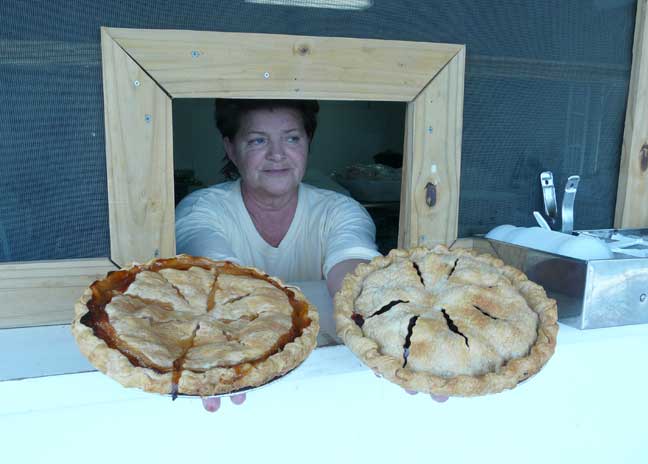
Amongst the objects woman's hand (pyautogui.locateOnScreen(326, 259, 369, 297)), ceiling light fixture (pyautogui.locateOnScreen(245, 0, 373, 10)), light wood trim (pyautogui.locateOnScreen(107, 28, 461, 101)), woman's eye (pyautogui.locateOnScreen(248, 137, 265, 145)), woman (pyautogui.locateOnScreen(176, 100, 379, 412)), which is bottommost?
woman's hand (pyautogui.locateOnScreen(326, 259, 369, 297))

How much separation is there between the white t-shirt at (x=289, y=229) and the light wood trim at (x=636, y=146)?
0.77 m

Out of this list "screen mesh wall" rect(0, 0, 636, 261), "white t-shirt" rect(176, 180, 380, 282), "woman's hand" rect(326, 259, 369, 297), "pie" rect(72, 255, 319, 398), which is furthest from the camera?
"white t-shirt" rect(176, 180, 380, 282)

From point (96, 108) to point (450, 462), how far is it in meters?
1.14

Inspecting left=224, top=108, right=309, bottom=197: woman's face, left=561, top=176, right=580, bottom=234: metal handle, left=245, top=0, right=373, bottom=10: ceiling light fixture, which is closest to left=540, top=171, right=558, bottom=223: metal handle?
left=561, top=176, right=580, bottom=234: metal handle

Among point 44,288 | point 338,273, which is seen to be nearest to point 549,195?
point 338,273

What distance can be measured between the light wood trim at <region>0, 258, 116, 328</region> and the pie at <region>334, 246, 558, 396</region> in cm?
58

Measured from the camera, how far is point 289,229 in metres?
1.96

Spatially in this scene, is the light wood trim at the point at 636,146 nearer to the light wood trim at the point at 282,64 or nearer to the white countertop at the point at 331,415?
the white countertop at the point at 331,415

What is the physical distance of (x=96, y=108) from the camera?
114 cm

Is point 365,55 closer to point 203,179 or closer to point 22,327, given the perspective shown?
point 22,327

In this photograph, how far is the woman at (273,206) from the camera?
5.89 feet

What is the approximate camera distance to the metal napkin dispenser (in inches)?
47.7

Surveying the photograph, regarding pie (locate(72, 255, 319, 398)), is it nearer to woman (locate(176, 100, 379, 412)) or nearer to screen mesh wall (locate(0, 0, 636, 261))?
screen mesh wall (locate(0, 0, 636, 261))

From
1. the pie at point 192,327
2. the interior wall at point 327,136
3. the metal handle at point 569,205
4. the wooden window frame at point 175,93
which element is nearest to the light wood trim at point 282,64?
the wooden window frame at point 175,93
